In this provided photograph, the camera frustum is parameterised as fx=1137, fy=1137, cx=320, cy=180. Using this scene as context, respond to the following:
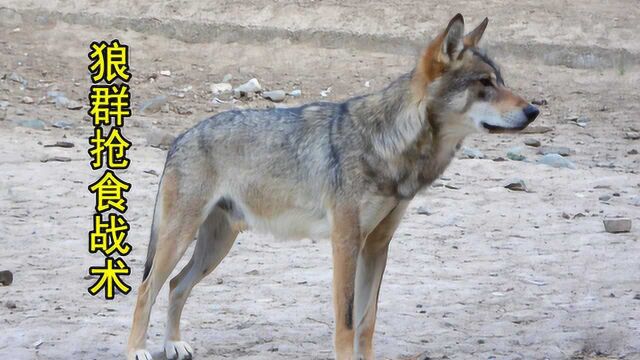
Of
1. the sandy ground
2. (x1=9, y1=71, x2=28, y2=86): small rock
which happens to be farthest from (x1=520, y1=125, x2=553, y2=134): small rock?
(x1=9, y1=71, x2=28, y2=86): small rock

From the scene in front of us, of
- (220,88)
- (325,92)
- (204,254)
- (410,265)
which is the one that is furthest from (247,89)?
(204,254)

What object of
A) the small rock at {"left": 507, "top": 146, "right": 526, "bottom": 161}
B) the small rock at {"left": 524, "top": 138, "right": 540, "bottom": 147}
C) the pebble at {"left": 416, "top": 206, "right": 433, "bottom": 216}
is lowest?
the pebble at {"left": 416, "top": 206, "right": 433, "bottom": 216}

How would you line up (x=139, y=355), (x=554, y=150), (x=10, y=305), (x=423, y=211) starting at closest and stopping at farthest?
(x=139, y=355) < (x=10, y=305) < (x=423, y=211) < (x=554, y=150)

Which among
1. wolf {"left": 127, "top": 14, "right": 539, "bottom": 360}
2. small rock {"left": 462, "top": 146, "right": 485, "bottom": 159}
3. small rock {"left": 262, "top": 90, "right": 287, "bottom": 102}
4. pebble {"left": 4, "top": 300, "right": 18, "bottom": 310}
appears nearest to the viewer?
wolf {"left": 127, "top": 14, "right": 539, "bottom": 360}

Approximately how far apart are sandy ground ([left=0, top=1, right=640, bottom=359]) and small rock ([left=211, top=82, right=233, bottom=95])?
0.77m

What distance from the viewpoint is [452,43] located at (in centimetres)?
580

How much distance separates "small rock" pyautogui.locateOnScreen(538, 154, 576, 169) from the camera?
11434 millimetres

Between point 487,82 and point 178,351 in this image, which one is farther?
point 178,351

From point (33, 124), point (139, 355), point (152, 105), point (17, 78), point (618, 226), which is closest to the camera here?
point (139, 355)

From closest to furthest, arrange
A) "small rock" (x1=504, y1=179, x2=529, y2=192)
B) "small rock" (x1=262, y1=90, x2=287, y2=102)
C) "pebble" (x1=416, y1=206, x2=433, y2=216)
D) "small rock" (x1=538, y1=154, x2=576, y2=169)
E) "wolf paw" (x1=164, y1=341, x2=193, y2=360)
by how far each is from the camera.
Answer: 1. "wolf paw" (x1=164, y1=341, x2=193, y2=360)
2. "pebble" (x1=416, y1=206, x2=433, y2=216)
3. "small rock" (x1=504, y1=179, x2=529, y2=192)
4. "small rock" (x1=538, y1=154, x2=576, y2=169)
5. "small rock" (x1=262, y1=90, x2=287, y2=102)

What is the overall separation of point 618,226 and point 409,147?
355cm

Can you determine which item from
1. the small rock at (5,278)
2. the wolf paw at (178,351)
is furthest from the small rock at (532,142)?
the wolf paw at (178,351)

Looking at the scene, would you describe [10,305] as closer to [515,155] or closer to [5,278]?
[5,278]

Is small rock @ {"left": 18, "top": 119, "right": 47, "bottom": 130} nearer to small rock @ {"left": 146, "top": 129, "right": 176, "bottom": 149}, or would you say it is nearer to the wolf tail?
small rock @ {"left": 146, "top": 129, "right": 176, "bottom": 149}
